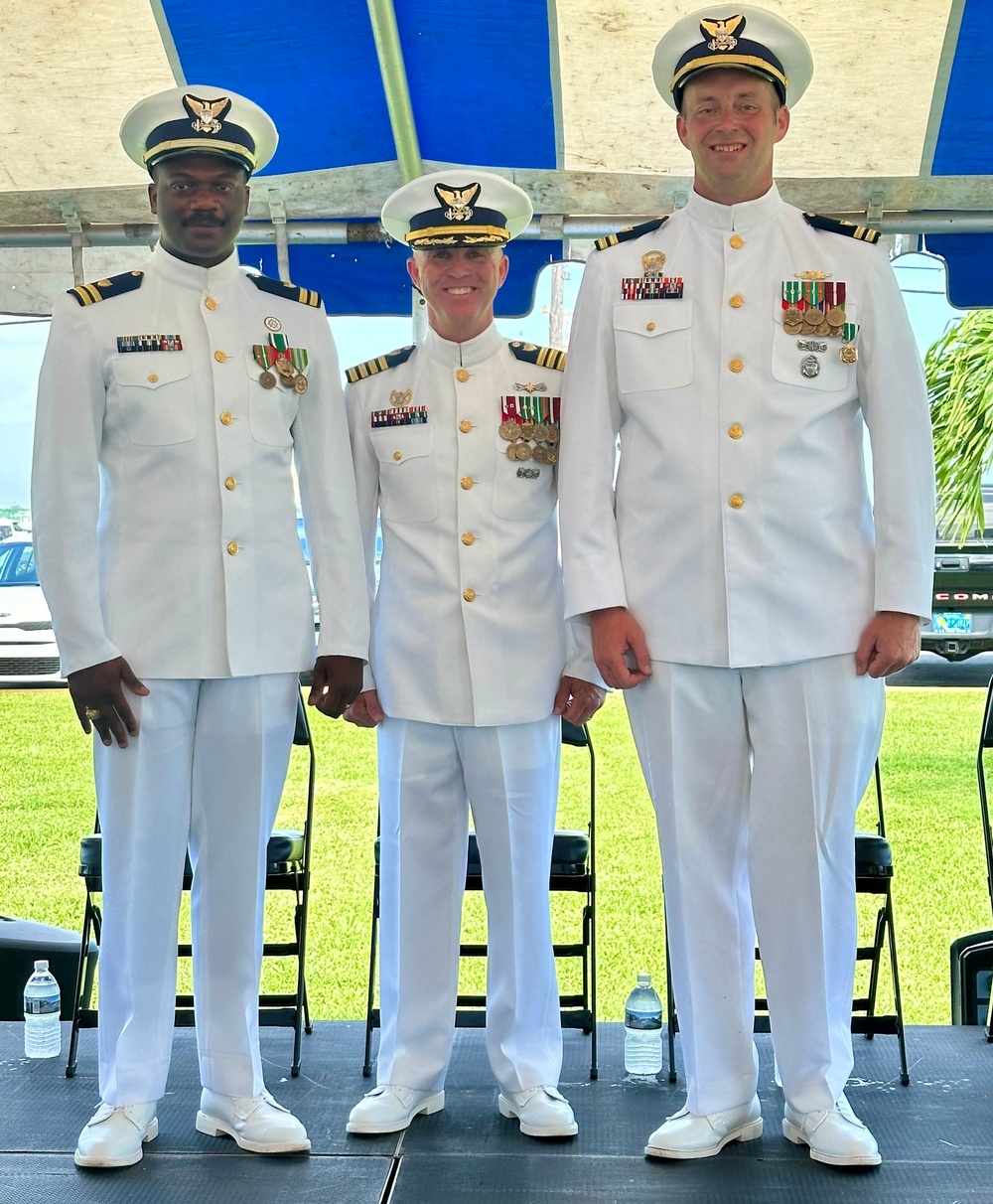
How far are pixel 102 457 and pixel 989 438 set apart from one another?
13.9 feet

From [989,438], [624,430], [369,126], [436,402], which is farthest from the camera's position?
A: [989,438]

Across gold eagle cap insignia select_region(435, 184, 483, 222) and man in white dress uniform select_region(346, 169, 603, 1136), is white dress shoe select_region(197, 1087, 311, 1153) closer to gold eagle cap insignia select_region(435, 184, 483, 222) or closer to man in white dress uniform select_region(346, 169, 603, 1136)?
man in white dress uniform select_region(346, 169, 603, 1136)

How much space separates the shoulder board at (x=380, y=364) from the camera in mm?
3197

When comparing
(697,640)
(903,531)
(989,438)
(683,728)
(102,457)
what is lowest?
(683,728)

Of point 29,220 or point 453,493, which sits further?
point 29,220

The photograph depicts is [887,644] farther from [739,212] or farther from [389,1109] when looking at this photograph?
[389,1109]

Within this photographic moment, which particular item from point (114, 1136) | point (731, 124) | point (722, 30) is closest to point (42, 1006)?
point (114, 1136)

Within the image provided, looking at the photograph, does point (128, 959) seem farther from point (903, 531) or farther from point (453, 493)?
point (903, 531)

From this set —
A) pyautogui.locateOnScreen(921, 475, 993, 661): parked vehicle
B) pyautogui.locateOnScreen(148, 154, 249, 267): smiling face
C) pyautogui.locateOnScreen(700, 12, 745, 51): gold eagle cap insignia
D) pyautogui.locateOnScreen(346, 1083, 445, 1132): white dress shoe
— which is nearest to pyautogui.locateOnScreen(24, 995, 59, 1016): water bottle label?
pyautogui.locateOnScreen(346, 1083, 445, 1132): white dress shoe

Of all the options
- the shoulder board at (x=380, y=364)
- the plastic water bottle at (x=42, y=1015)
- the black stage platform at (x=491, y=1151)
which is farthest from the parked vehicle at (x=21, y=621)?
the shoulder board at (x=380, y=364)

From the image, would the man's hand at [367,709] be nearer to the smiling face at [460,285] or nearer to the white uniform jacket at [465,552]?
the white uniform jacket at [465,552]

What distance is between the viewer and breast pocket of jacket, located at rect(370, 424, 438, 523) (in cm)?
306

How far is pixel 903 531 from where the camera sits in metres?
2.70

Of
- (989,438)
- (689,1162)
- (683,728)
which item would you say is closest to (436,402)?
(683,728)
